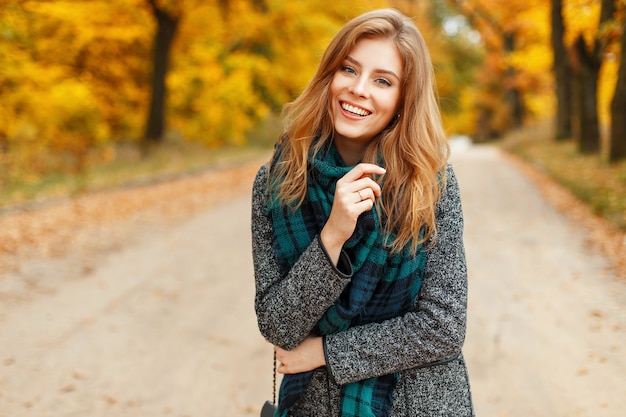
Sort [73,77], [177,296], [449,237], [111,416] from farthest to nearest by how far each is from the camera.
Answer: [73,77]
[177,296]
[111,416]
[449,237]

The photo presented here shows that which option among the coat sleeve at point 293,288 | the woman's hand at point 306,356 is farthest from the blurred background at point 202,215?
the woman's hand at point 306,356

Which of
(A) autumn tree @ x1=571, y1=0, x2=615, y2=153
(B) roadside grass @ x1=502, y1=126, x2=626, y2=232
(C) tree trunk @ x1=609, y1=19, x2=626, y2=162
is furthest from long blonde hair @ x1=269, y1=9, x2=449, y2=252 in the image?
(A) autumn tree @ x1=571, y1=0, x2=615, y2=153

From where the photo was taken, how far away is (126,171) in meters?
14.9

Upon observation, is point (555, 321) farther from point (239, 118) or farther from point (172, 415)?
point (239, 118)

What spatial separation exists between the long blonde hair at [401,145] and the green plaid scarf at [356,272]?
39mm

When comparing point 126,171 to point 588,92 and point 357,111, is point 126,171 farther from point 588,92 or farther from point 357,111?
point 357,111

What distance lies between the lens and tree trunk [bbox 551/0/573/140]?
61.7 ft

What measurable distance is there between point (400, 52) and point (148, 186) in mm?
12386

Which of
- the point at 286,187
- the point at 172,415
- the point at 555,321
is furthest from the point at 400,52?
the point at 555,321

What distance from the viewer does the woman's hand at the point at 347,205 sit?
5.46ft

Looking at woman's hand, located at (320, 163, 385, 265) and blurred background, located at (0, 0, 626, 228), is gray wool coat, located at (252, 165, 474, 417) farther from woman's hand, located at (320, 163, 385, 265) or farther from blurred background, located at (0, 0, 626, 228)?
blurred background, located at (0, 0, 626, 228)

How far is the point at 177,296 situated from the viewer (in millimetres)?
6266

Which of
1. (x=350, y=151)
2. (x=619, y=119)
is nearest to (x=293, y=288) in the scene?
(x=350, y=151)

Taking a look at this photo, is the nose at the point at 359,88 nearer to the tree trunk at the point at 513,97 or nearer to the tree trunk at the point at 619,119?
the tree trunk at the point at 619,119
